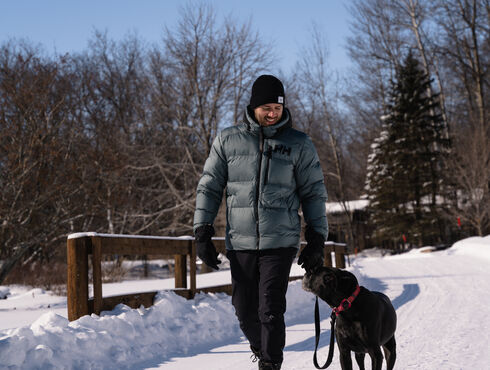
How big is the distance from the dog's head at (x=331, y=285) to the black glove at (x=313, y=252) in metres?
0.06

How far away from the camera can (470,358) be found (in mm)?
4336

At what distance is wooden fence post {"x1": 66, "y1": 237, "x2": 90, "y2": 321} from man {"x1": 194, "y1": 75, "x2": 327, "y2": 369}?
2.24 metres

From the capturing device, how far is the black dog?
A: 3.28 meters

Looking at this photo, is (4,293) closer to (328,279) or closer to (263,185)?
(263,185)

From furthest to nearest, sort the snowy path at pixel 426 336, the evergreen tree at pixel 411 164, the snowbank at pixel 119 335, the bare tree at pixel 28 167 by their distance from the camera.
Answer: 1. the evergreen tree at pixel 411 164
2. the bare tree at pixel 28 167
3. the snowy path at pixel 426 336
4. the snowbank at pixel 119 335

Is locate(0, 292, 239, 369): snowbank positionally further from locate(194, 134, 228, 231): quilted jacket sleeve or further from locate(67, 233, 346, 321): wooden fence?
locate(194, 134, 228, 231): quilted jacket sleeve

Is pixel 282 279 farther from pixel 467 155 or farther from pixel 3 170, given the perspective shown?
pixel 467 155

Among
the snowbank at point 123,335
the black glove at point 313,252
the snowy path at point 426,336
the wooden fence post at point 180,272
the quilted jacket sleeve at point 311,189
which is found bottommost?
the snowy path at point 426,336

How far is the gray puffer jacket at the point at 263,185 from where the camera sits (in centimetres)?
337

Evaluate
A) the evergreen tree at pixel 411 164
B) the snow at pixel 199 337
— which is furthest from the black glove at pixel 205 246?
the evergreen tree at pixel 411 164

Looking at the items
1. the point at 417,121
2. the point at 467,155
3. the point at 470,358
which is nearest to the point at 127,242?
the point at 470,358

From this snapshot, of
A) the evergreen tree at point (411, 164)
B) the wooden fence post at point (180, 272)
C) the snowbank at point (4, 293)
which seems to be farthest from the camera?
the evergreen tree at point (411, 164)

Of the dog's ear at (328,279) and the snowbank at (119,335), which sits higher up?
the dog's ear at (328,279)

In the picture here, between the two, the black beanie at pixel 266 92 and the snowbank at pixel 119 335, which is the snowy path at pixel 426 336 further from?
the black beanie at pixel 266 92
